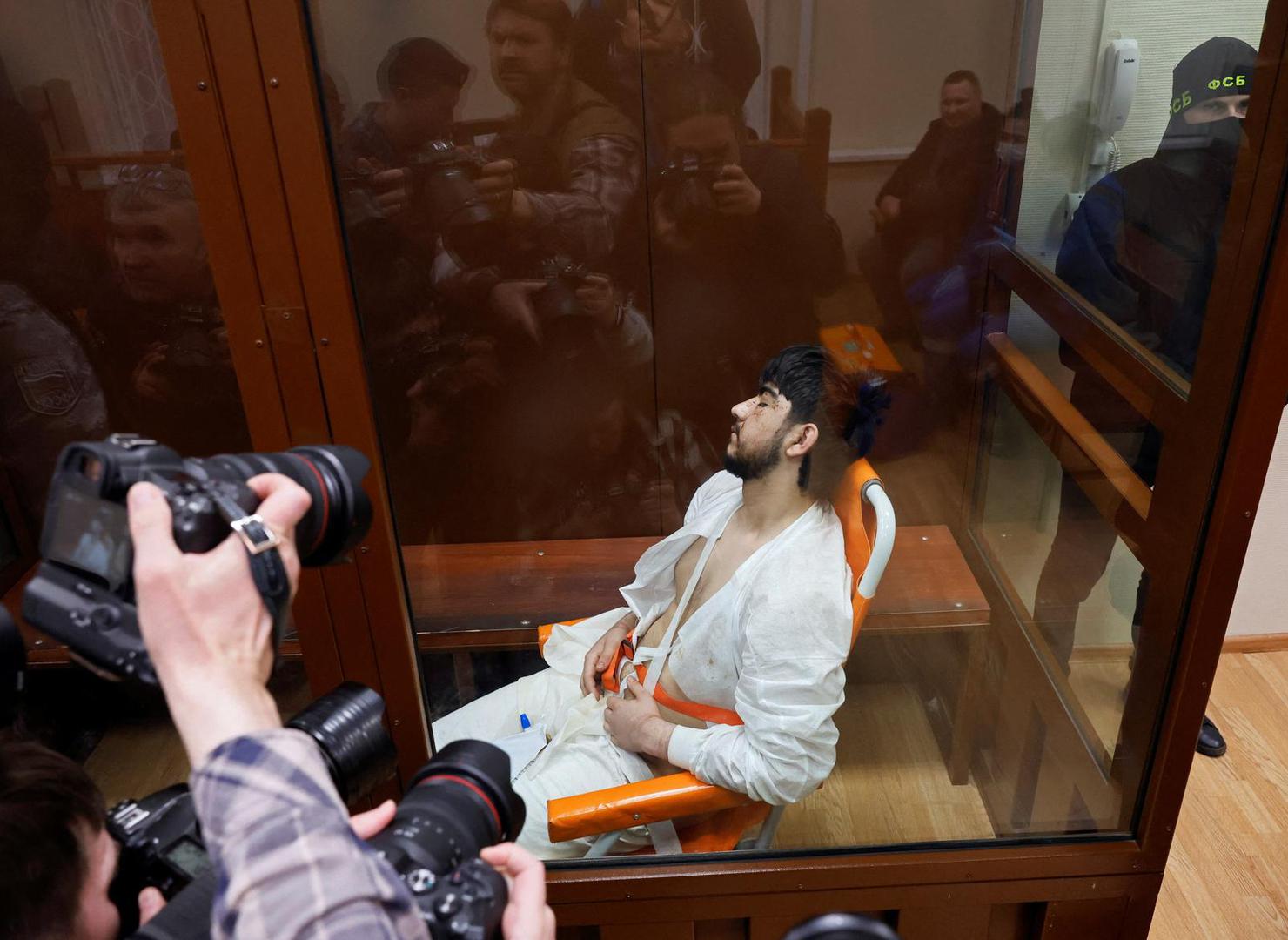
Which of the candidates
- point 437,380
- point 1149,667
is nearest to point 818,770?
point 1149,667

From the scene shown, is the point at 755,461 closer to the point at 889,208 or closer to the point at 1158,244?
the point at 889,208

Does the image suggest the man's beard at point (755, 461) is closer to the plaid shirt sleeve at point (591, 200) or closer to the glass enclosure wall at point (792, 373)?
the glass enclosure wall at point (792, 373)

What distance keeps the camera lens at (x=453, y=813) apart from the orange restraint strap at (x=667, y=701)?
58cm

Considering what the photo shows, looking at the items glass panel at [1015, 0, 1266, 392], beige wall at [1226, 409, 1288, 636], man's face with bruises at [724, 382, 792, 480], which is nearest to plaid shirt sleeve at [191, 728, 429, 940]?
man's face with bruises at [724, 382, 792, 480]

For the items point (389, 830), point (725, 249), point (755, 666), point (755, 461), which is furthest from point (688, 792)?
point (725, 249)

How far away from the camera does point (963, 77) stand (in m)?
1.32

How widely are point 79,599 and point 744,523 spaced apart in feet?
3.50

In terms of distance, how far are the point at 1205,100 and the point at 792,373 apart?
2.22ft

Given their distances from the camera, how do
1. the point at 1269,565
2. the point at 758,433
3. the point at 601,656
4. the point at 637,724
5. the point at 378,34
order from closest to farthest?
the point at 378,34 → the point at 758,433 → the point at 637,724 → the point at 601,656 → the point at 1269,565

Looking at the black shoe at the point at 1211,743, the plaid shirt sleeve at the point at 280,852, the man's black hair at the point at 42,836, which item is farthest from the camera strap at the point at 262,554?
the black shoe at the point at 1211,743

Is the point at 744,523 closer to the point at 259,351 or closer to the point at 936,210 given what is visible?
the point at 936,210

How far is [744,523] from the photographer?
168 centimetres

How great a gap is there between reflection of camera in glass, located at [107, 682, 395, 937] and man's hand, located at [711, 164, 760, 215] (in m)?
0.84

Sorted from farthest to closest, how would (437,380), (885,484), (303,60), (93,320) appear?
(885,484) < (437,380) < (93,320) < (303,60)
